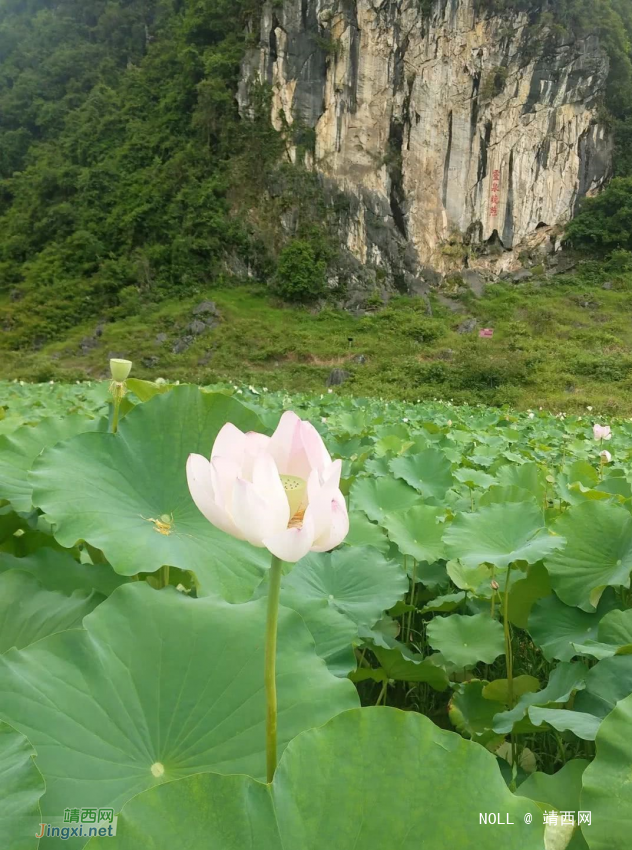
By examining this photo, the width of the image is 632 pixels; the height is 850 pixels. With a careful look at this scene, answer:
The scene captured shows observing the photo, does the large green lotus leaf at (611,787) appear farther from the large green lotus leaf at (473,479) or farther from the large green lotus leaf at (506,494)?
the large green lotus leaf at (473,479)

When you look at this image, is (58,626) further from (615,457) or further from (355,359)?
(355,359)

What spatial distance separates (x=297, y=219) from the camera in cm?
2114

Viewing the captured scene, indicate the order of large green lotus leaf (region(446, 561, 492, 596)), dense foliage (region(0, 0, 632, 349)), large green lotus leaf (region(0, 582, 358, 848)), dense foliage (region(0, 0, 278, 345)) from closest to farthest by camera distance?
large green lotus leaf (region(0, 582, 358, 848)) → large green lotus leaf (region(446, 561, 492, 596)) → dense foliage (region(0, 0, 632, 349)) → dense foliage (region(0, 0, 278, 345))

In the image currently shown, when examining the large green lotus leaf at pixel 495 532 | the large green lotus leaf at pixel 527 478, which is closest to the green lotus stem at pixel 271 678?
the large green lotus leaf at pixel 495 532

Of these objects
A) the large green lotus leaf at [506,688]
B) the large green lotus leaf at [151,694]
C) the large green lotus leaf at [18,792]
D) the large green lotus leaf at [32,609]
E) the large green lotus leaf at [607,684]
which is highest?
the large green lotus leaf at [18,792]

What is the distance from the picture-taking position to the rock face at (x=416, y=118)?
67.5 feet

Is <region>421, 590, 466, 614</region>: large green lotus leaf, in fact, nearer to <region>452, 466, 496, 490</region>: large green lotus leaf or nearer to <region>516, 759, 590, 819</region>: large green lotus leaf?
<region>516, 759, 590, 819</region>: large green lotus leaf

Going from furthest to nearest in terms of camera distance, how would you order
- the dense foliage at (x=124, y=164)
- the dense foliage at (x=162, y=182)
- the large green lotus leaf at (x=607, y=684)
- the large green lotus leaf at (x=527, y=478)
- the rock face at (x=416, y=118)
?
the dense foliage at (x=124, y=164)
the dense foliage at (x=162, y=182)
the rock face at (x=416, y=118)
the large green lotus leaf at (x=527, y=478)
the large green lotus leaf at (x=607, y=684)

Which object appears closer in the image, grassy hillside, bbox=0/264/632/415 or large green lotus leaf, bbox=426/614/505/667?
large green lotus leaf, bbox=426/614/505/667

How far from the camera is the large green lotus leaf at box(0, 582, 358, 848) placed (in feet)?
1.23

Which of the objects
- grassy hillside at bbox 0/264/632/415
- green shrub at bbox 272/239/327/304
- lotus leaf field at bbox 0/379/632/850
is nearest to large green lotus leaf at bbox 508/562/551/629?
lotus leaf field at bbox 0/379/632/850

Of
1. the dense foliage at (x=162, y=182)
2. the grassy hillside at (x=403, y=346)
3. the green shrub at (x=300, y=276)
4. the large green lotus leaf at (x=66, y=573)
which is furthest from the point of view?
the dense foliage at (x=162, y=182)

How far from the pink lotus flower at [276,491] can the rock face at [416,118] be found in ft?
69.0

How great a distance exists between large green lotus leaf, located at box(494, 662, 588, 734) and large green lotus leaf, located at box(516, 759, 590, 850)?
→ 10 cm
